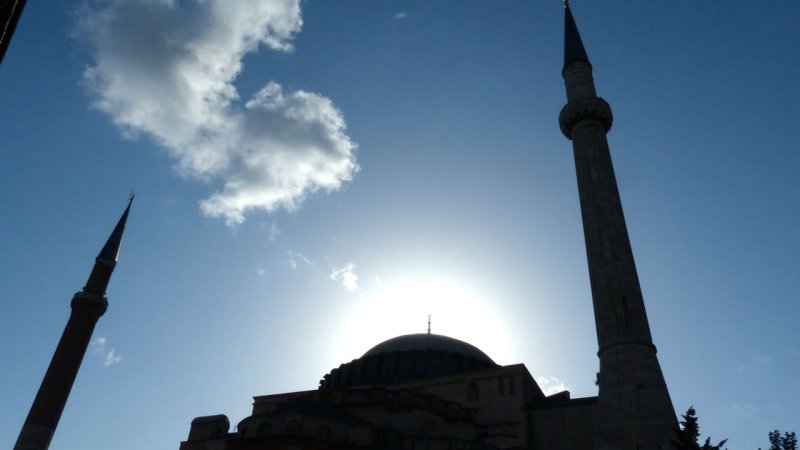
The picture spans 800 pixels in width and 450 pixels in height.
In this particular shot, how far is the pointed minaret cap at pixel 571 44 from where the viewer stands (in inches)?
875

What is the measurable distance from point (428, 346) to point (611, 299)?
38.5ft

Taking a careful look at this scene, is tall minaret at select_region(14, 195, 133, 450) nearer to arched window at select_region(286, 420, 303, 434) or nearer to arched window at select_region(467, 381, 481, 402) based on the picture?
arched window at select_region(286, 420, 303, 434)

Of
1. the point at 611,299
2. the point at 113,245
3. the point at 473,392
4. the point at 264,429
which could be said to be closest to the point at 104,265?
the point at 113,245

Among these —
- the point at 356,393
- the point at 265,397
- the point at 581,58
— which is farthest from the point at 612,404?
the point at 265,397

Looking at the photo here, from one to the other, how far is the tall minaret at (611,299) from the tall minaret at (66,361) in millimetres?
18113

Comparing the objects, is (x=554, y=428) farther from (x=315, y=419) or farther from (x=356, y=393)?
(x=315, y=419)

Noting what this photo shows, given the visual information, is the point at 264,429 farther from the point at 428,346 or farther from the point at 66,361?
the point at 428,346

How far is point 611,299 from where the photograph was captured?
53.4ft

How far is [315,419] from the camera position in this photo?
59.6ft

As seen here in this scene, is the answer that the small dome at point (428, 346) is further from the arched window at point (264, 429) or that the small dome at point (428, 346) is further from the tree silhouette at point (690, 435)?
the tree silhouette at point (690, 435)

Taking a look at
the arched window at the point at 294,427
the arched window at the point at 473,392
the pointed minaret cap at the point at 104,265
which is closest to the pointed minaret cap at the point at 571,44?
the arched window at the point at 473,392

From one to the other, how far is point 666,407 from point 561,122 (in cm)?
1027

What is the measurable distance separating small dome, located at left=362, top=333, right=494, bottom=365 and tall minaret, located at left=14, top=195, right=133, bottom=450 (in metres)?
11.2

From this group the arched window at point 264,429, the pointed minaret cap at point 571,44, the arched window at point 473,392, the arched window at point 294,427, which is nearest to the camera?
the arched window at point 294,427
